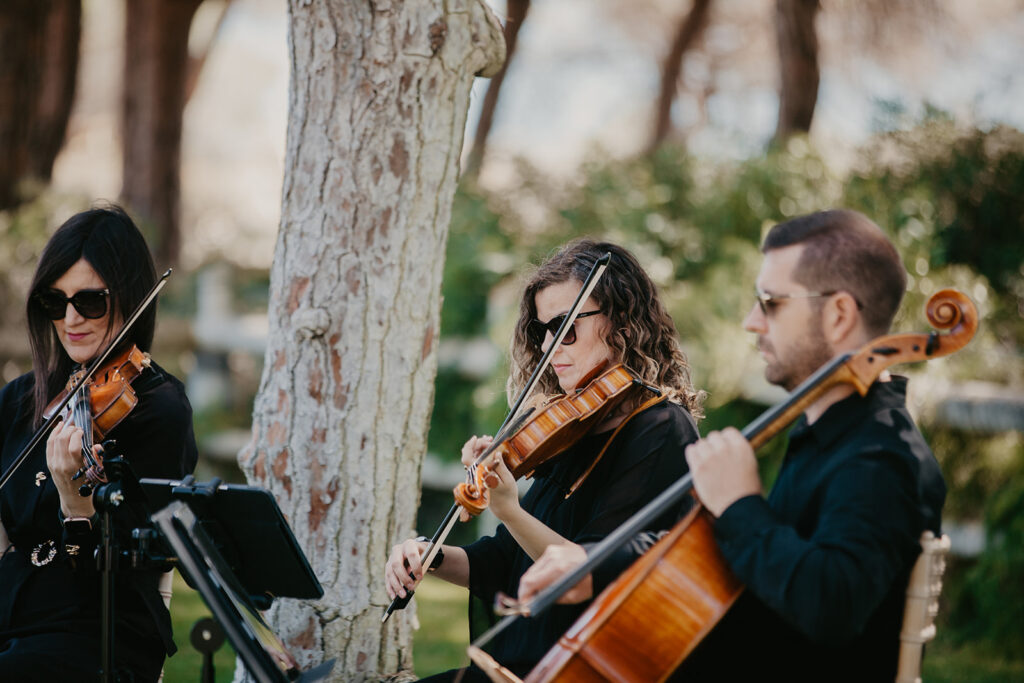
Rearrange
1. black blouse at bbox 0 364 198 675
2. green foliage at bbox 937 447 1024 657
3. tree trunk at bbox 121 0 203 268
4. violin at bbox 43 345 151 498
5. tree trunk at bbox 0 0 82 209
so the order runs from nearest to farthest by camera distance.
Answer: violin at bbox 43 345 151 498 < black blouse at bbox 0 364 198 675 < green foliage at bbox 937 447 1024 657 < tree trunk at bbox 0 0 82 209 < tree trunk at bbox 121 0 203 268

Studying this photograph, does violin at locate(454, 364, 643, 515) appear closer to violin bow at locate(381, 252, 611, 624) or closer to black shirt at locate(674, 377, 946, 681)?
violin bow at locate(381, 252, 611, 624)

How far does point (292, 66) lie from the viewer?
329 cm

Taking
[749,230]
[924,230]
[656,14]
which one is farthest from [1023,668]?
[656,14]

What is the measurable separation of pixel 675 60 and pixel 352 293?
849 cm

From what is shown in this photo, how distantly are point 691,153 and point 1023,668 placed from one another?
413 centimetres

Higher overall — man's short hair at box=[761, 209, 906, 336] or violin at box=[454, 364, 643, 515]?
man's short hair at box=[761, 209, 906, 336]

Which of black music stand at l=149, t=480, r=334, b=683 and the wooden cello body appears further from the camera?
black music stand at l=149, t=480, r=334, b=683

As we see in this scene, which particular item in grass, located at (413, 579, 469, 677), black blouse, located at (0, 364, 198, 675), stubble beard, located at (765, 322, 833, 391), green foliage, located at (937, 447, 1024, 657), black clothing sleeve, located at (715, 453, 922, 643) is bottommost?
grass, located at (413, 579, 469, 677)

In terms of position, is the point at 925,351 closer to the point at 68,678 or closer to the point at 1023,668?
the point at 68,678

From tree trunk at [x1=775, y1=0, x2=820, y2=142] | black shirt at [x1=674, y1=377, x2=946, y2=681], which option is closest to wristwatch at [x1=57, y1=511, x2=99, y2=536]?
black shirt at [x1=674, y1=377, x2=946, y2=681]

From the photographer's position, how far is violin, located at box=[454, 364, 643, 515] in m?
2.61

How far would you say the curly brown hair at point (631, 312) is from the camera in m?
2.85

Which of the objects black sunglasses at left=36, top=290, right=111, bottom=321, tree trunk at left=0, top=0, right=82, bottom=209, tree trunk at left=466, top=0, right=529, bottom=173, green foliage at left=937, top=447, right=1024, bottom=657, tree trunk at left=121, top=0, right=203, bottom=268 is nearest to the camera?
black sunglasses at left=36, top=290, right=111, bottom=321

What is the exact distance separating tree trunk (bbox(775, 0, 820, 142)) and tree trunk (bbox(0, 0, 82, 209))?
18.7ft
